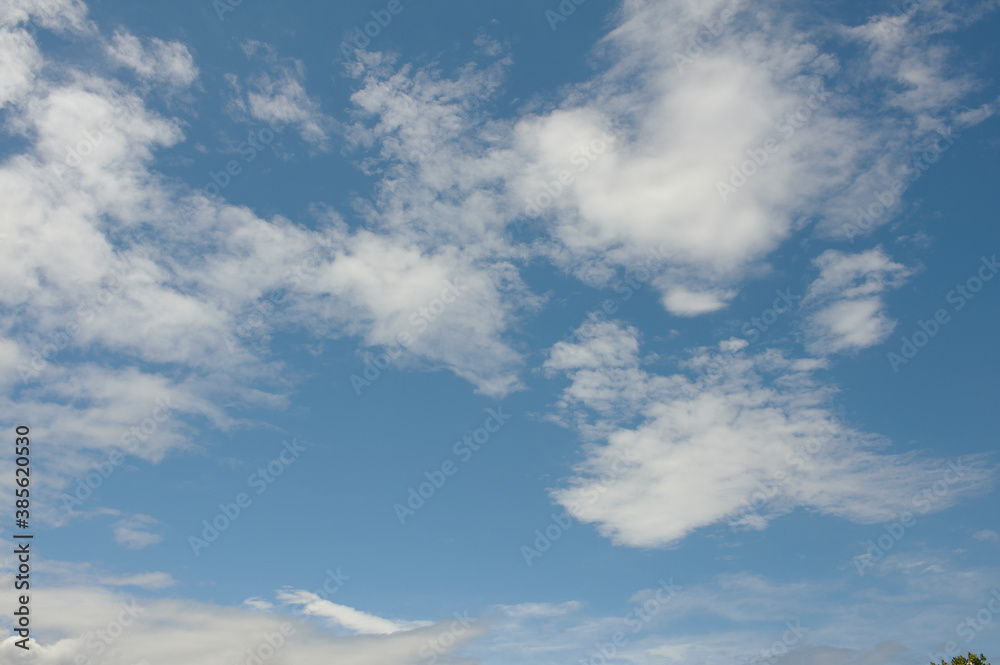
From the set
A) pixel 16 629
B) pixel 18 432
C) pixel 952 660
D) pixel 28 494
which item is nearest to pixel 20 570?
pixel 16 629

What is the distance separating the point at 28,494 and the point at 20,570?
8.60 m

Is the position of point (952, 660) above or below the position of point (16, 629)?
below

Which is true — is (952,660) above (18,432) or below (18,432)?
below

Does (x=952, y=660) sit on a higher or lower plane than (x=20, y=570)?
lower

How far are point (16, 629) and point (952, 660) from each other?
376 ft

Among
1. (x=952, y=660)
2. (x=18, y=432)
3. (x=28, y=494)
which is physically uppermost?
(x=18, y=432)

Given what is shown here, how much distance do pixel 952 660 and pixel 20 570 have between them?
379 feet

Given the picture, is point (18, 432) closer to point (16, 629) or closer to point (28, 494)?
point (28, 494)

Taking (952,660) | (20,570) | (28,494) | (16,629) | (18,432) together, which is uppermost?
(18,432)

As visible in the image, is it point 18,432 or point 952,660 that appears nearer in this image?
point 18,432

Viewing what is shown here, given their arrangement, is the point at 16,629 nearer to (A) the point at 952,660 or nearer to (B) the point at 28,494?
(B) the point at 28,494

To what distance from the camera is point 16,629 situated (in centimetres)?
5247

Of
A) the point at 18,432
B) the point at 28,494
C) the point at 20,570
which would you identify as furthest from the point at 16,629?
the point at 18,432

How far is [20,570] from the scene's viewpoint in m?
52.9
